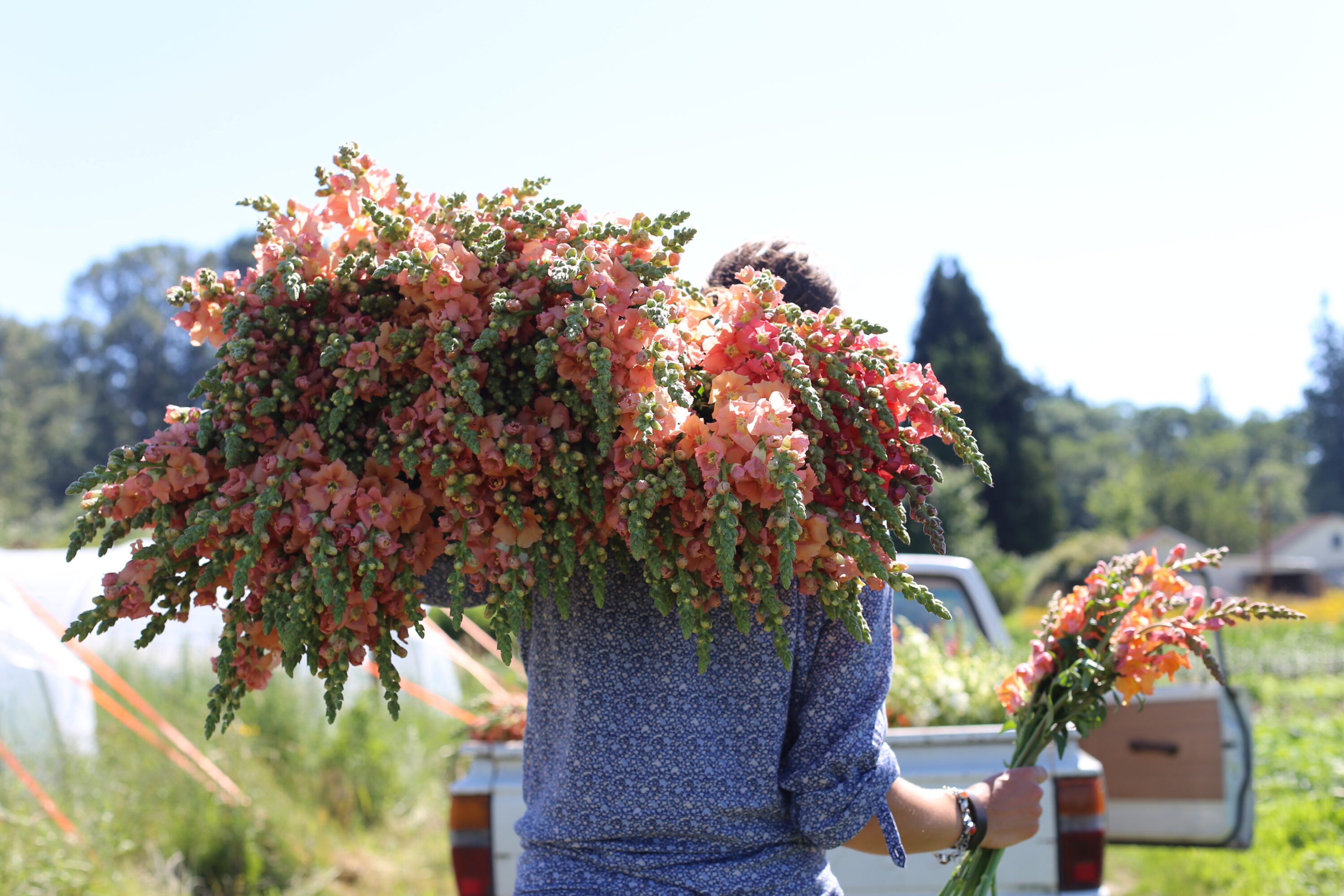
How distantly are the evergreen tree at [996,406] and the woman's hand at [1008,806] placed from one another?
104 feet

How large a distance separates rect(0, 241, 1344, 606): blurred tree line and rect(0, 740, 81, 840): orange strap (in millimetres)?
15221

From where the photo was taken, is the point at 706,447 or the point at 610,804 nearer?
the point at 706,447

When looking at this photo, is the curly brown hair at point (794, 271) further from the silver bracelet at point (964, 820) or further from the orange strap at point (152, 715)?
the orange strap at point (152, 715)

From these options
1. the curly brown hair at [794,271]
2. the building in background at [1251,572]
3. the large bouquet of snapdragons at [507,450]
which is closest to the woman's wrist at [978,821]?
the large bouquet of snapdragons at [507,450]

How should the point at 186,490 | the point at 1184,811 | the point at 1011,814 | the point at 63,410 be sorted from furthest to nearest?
the point at 63,410
the point at 1184,811
the point at 1011,814
the point at 186,490

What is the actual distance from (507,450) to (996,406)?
3648 cm

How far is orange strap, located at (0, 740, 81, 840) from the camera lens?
4879mm

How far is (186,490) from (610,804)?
2.66 feet

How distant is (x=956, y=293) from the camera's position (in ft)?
121

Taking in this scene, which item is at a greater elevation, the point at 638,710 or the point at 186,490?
the point at 186,490

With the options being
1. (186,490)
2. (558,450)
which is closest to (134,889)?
(186,490)

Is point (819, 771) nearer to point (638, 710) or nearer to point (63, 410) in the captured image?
point (638, 710)

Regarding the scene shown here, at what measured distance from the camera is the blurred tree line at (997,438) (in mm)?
32969

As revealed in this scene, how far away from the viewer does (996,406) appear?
36.0 m
